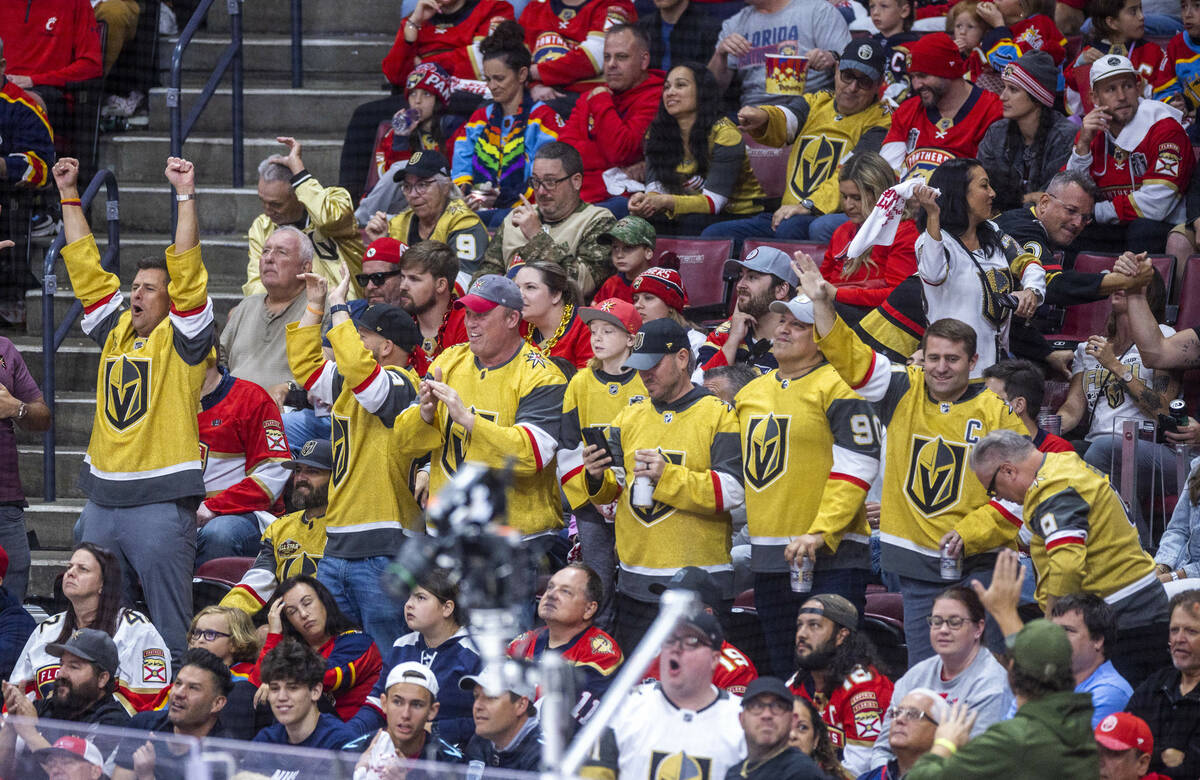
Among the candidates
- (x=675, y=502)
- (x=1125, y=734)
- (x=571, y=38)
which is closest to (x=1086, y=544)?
(x=1125, y=734)

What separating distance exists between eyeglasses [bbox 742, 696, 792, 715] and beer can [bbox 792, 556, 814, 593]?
3.35 feet

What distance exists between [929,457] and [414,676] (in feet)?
6.48

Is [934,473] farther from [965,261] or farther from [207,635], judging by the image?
[207,635]

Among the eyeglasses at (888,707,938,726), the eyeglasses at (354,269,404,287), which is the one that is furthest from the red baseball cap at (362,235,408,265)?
the eyeglasses at (888,707,938,726)

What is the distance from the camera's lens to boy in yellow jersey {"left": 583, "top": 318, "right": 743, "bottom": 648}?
6203mm

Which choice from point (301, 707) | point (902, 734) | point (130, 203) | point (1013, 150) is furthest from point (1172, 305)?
point (130, 203)

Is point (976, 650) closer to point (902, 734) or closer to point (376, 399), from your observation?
point (902, 734)

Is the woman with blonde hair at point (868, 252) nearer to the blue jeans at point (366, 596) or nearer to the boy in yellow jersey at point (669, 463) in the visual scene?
the boy in yellow jersey at point (669, 463)

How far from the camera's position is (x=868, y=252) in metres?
7.50

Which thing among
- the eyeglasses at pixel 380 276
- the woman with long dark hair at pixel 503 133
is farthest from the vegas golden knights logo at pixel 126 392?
the woman with long dark hair at pixel 503 133

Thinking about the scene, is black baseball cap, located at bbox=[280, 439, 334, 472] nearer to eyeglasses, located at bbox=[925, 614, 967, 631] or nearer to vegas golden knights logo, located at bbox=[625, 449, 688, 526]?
vegas golden knights logo, located at bbox=[625, 449, 688, 526]

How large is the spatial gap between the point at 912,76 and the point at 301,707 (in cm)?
425

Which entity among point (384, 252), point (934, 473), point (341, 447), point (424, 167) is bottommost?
point (341, 447)

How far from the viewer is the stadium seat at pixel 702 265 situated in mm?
8414
